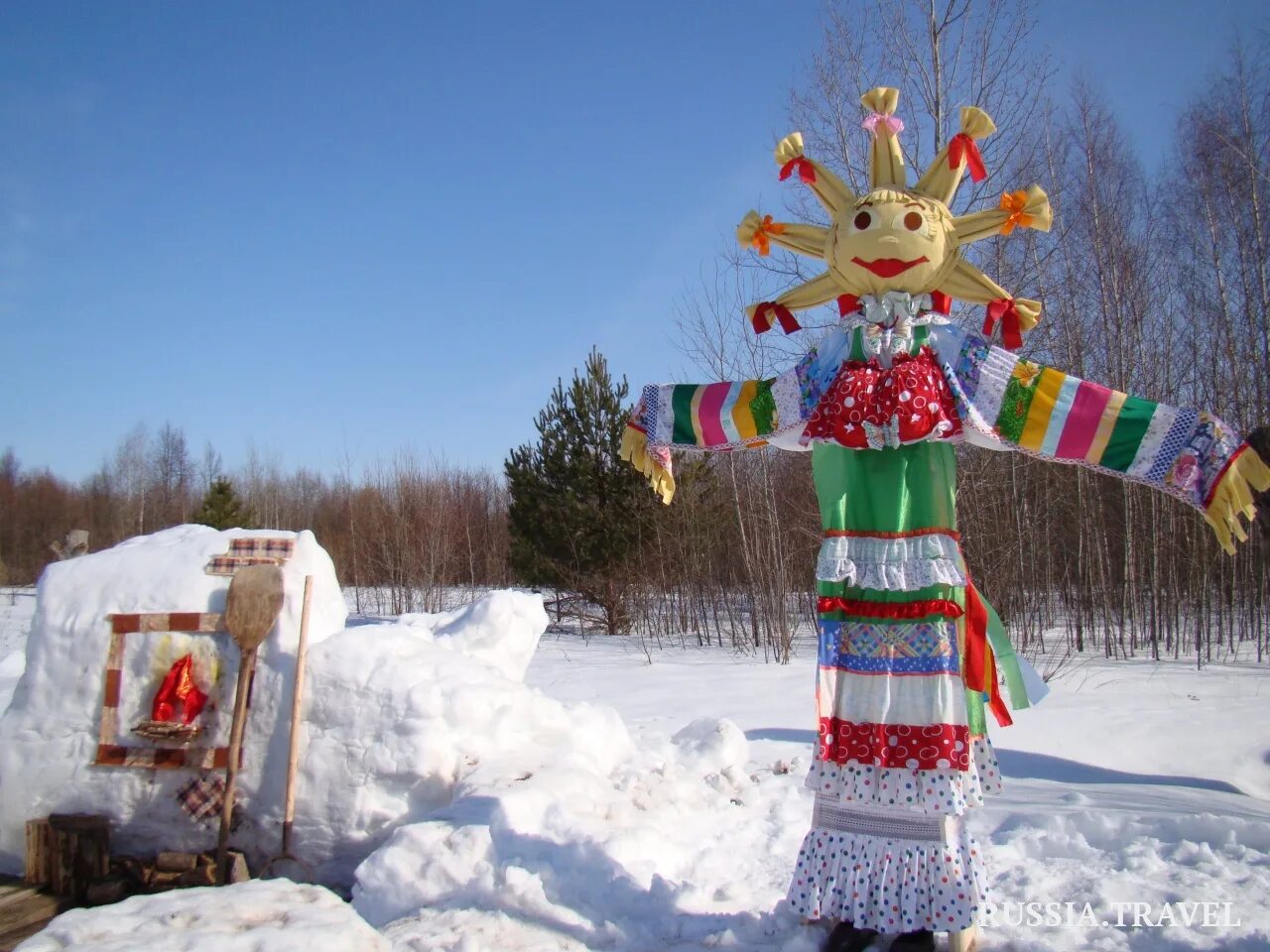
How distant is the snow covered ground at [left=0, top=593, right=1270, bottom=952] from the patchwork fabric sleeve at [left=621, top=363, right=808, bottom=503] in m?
1.36

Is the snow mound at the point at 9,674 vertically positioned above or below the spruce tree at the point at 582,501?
below

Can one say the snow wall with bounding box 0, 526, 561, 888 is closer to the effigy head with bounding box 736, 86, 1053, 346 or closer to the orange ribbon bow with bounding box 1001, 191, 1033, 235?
the effigy head with bounding box 736, 86, 1053, 346

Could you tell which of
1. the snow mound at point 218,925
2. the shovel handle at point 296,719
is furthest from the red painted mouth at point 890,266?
the shovel handle at point 296,719

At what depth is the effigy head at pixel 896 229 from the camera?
8.50 feet

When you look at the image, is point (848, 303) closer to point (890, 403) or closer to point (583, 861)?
point (890, 403)

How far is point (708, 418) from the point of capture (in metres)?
2.86

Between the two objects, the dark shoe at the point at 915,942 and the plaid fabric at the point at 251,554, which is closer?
the dark shoe at the point at 915,942

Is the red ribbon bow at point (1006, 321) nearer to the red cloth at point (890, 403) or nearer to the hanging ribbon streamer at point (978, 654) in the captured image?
the red cloth at point (890, 403)

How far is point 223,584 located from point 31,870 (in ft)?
4.83

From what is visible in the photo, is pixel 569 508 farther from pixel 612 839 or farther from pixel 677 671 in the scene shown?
pixel 612 839

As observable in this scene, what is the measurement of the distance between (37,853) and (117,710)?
0.69 m

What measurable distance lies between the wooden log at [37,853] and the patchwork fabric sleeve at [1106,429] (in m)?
4.24

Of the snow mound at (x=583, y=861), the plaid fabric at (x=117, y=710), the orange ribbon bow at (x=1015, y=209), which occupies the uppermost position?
the orange ribbon bow at (x=1015, y=209)

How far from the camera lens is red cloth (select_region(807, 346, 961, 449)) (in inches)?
96.1
